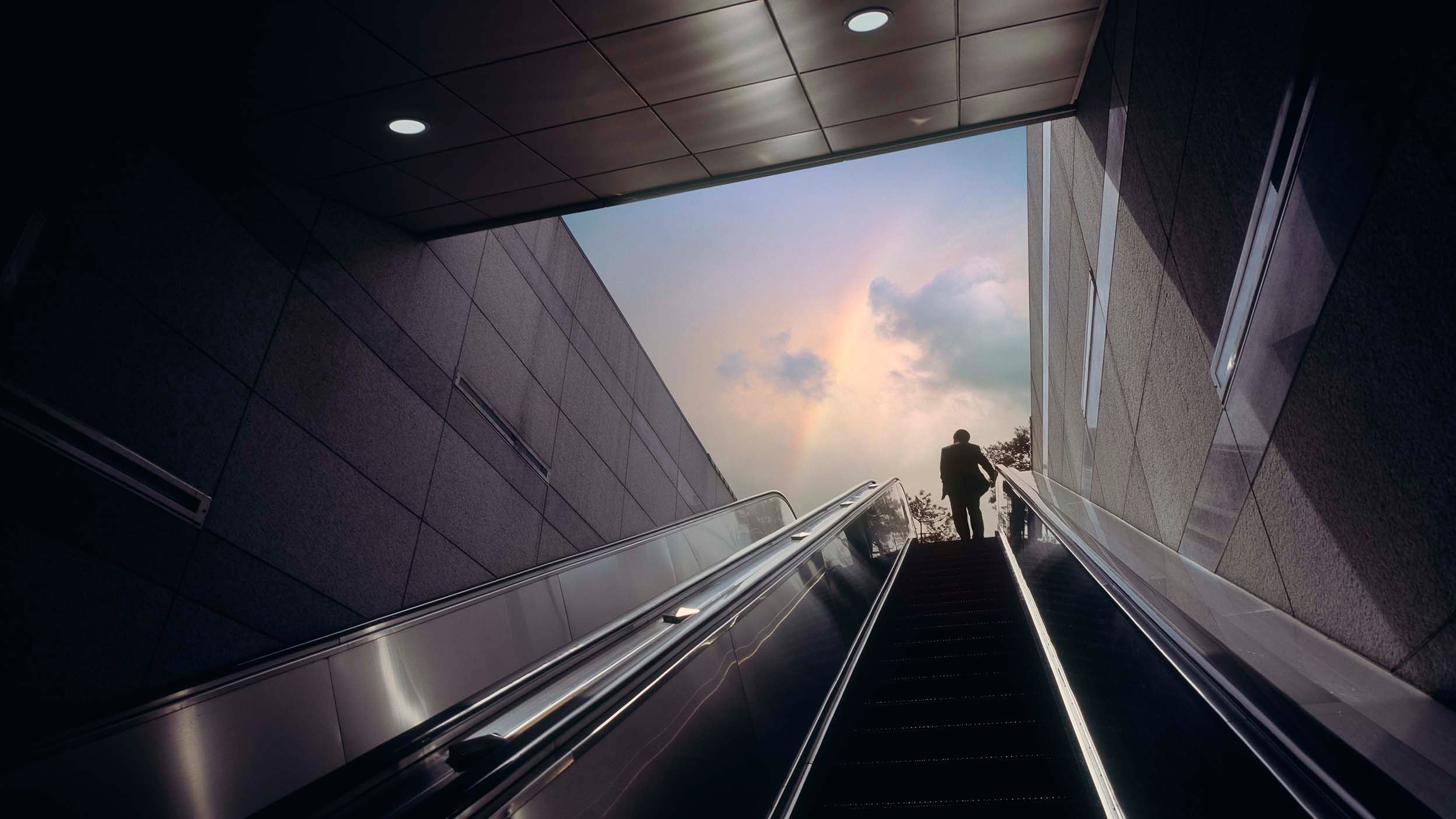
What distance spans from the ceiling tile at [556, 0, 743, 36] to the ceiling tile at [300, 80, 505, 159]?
0.98 metres

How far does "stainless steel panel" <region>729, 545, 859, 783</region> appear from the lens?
2.50 metres

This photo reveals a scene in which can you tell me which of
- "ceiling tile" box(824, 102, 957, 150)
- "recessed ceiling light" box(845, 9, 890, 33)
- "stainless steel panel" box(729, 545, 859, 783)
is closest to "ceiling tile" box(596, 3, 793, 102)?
"recessed ceiling light" box(845, 9, 890, 33)

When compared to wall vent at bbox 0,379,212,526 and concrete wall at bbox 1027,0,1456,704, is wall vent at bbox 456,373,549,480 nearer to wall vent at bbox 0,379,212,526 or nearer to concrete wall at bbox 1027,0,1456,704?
wall vent at bbox 0,379,212,526

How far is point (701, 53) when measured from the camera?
4227mm

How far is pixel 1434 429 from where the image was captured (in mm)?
1929

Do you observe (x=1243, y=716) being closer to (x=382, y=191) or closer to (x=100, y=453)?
(x=100, y=453)

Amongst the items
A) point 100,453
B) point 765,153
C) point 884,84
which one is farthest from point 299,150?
point 884,84

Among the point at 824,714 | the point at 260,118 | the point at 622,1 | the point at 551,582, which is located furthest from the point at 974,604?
the point at 260,118

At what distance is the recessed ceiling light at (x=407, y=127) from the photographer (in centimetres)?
447

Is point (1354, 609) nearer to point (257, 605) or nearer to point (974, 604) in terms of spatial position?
point (974, 604)

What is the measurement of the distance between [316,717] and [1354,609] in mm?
4189

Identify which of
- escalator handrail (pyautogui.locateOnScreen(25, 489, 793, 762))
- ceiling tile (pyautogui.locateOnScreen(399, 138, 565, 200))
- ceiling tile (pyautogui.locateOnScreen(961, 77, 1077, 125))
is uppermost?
ceiling tile (pyautogui.locateOnScreen(961, 77, 1077, 125))

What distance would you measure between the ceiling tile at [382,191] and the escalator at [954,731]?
439cm

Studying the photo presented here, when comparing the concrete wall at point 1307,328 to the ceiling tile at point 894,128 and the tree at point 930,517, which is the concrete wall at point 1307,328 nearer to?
the ceiling tile at point 894,128
